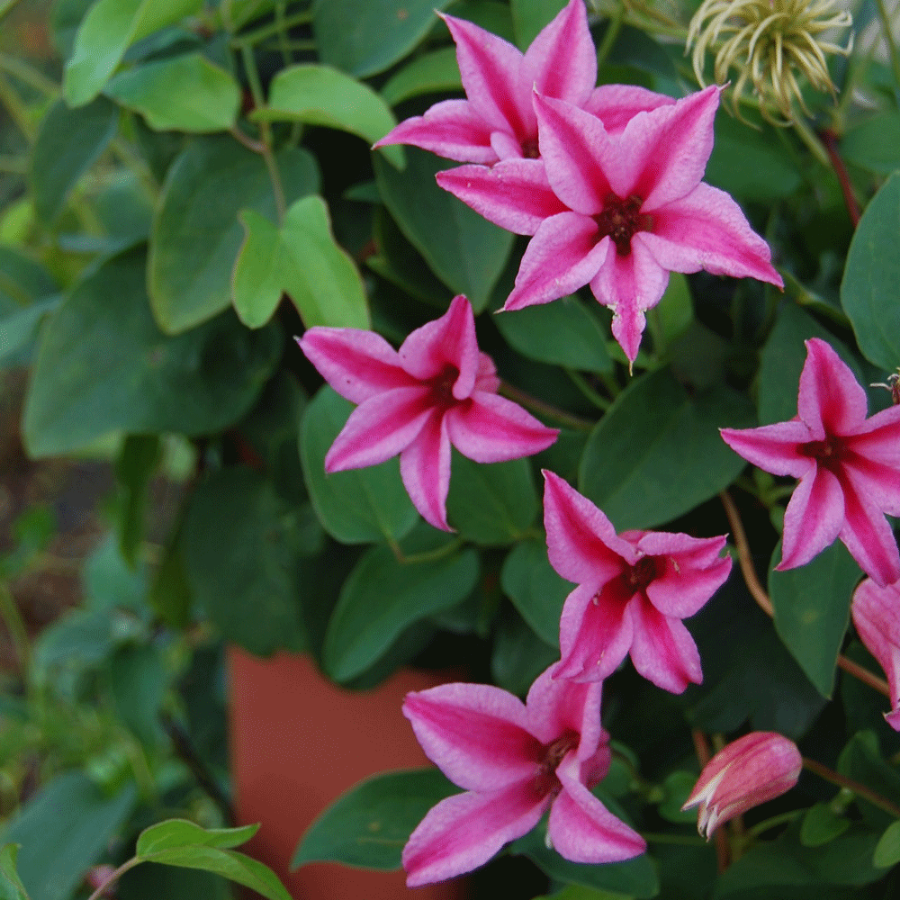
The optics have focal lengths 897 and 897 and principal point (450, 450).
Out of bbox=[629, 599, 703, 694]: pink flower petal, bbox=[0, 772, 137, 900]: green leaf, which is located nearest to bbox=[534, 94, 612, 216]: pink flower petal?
bbox=[629, 599, 703, 694]: pink flower petal

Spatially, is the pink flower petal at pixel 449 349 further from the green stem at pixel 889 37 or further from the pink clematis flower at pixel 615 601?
the green stem at pixel 889 37

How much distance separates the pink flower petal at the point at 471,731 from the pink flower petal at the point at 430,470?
0.04 metres

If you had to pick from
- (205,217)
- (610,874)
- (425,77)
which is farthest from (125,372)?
(610,874)

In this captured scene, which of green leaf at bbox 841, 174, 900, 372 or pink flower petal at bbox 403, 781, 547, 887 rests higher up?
green leaf at bbox 841, 174, 900, 372

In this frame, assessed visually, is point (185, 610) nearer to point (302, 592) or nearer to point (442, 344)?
point (302, 592)

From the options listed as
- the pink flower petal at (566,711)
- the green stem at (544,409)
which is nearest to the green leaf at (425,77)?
the green stem at (544,409)

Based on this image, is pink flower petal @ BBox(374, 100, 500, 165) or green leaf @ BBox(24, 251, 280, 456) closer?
pink flower petal @ BBox(374, 100, 500, 165)

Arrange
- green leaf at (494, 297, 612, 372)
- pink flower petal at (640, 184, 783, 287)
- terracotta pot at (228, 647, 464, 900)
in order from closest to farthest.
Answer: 1. pink flower petal at (640, 184, 783, 287)
2. green leaf at (494, 297, 612, 372)
3. terracotta pot at (228, 647, 464, 900)

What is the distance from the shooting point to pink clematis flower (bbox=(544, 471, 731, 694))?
0.21m

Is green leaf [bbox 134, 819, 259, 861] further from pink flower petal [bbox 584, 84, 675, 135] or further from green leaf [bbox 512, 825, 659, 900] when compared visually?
pink flower petal [bbox 584, 84, 675, 135]

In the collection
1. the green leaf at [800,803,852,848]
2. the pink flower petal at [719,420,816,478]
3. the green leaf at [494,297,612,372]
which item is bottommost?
the green leaf at [800,803,852,848]

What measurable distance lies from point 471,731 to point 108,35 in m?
0.28

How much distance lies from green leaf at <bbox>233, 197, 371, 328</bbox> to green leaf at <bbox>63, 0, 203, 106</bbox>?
0.25ft

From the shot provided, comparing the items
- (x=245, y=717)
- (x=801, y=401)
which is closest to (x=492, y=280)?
(x=801, y=401)
